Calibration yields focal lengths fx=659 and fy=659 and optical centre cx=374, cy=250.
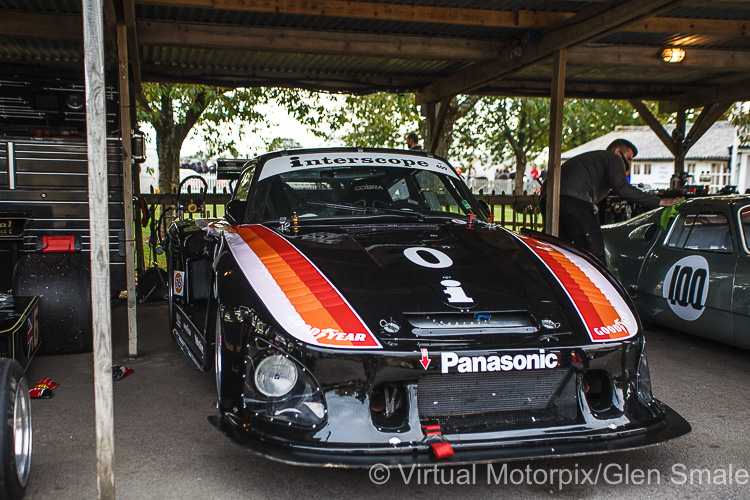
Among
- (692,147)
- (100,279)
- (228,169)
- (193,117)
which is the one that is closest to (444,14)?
(228,169)

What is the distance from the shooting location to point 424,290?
301 centimetres

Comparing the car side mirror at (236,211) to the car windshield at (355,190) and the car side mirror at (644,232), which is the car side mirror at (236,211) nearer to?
the car windshield at (355,190)

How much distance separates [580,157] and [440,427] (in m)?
4.30

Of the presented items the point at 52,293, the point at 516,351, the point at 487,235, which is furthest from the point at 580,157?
the point at 52,293

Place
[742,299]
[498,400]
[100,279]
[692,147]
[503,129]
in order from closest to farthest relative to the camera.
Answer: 1. [100,279]
2. [498,400]
3. [742,299]
4. [503,129]
5. [692,147]

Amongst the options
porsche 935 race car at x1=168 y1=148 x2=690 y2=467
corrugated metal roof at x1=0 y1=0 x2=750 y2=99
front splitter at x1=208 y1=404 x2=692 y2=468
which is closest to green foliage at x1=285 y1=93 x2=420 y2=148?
corrugated metal roof at x1=0 y1=0 x2=750 y2=99

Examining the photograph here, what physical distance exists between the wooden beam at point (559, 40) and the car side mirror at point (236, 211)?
12.9ft

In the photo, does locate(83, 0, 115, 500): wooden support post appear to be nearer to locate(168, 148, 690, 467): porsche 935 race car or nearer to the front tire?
the front tire

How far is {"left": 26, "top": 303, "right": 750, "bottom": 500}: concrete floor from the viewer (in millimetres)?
2869

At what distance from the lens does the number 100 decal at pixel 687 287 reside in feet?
16.8

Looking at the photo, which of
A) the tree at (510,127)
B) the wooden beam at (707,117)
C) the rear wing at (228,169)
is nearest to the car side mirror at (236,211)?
the rear wing at (228,169)

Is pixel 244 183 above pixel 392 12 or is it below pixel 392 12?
below

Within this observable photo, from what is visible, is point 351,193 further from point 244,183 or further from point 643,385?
point 643,385

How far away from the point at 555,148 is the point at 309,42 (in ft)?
10.2
